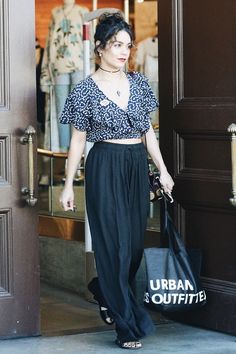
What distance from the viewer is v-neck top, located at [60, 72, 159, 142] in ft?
17.9

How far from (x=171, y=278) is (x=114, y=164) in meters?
0.74

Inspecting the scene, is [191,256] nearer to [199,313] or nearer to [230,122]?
→ [199,313]

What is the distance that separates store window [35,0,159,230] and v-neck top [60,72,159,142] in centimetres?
44

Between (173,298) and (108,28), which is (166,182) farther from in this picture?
(108,28)

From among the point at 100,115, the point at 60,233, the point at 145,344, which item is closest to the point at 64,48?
the point at 60,233

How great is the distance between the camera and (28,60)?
580 centimetres

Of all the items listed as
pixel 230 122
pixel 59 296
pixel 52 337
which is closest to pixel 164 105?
pixel 230 122

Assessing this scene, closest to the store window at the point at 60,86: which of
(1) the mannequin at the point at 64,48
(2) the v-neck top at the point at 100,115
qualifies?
(1) the mannequin at the point at 64,48

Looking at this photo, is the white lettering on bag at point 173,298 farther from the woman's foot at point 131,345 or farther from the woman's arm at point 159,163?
the woman's arm at point 159,163

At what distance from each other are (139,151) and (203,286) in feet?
3.34

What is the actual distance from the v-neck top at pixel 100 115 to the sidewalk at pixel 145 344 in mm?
1161

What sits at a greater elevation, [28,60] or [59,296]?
[28,60]

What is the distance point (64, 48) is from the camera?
1021 centimetres

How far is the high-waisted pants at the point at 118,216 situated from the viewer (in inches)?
218
